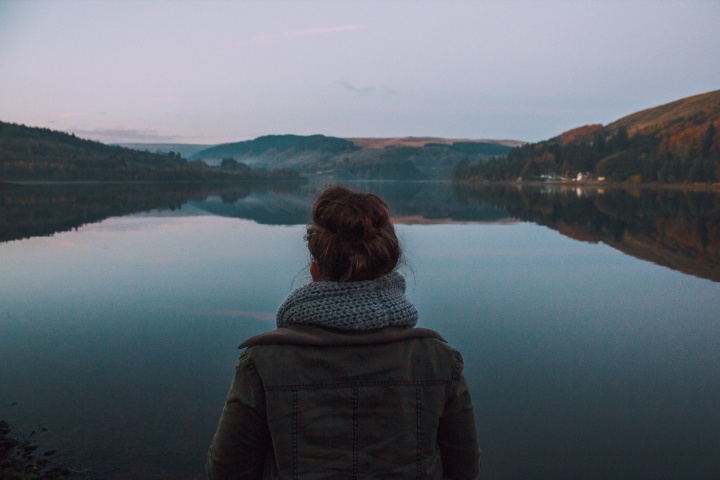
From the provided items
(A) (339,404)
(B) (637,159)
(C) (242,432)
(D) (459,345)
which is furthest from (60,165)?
(A) (339,404)

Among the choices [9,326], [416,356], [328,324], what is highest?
[328,324]

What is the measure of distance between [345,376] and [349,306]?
249 millimetres

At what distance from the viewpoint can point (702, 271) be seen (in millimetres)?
17672

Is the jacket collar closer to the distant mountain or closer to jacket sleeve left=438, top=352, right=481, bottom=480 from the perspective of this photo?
jacket sleeve left=438, top=352, right=481, bottom=480

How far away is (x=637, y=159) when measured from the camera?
118438 millimetres

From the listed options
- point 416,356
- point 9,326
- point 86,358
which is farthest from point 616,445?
point 9,326

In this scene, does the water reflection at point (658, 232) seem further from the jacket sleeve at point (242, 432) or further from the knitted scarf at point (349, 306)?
the jacket sleeve at point (242, 432)

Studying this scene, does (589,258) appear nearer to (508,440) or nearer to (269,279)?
(269,279)

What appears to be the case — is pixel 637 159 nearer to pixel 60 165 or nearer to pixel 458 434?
pixel 458 434

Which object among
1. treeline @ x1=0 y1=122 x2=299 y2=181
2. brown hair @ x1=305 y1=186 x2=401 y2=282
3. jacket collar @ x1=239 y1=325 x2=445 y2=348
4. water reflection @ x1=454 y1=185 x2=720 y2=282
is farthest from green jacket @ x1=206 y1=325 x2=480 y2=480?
treeline @ x1=0 y1=122 x2=299 y2=181

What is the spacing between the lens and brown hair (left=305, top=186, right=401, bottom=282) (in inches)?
82.0

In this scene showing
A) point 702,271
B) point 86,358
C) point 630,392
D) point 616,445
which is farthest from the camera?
point 702,271

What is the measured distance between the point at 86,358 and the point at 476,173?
197058 mm

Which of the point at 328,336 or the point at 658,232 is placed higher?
the point at 328,336
